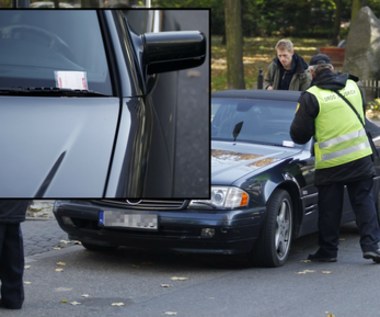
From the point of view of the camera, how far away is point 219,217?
8383 mm

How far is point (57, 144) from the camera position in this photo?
3.54 meters

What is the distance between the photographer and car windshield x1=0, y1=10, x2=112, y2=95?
348 centimetres

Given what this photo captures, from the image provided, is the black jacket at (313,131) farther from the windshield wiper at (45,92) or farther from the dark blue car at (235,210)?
the windshield wiper at (45,92)

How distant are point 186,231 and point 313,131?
1584 mm

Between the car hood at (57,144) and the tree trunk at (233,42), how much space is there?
2104 cm

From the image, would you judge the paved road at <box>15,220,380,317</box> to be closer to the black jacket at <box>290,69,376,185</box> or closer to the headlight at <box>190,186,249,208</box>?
the headlight at <box>190,186,249,208</box>

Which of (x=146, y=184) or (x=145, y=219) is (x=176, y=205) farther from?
(x=146, y=184)

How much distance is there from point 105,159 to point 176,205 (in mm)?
4826

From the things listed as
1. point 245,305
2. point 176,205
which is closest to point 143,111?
point 245,305

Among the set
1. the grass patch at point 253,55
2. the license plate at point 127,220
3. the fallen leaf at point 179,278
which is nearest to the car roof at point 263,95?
the license plate at point 127,220

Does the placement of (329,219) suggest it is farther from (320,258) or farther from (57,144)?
(57,144)

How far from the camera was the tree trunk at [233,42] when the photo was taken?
24.4m

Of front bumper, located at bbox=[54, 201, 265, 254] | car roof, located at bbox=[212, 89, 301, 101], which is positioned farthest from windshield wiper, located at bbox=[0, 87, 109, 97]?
car roof, located at bbox=[212, 89, 301, 101]

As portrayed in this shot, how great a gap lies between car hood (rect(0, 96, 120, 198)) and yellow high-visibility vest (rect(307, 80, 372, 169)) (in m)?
5.69
